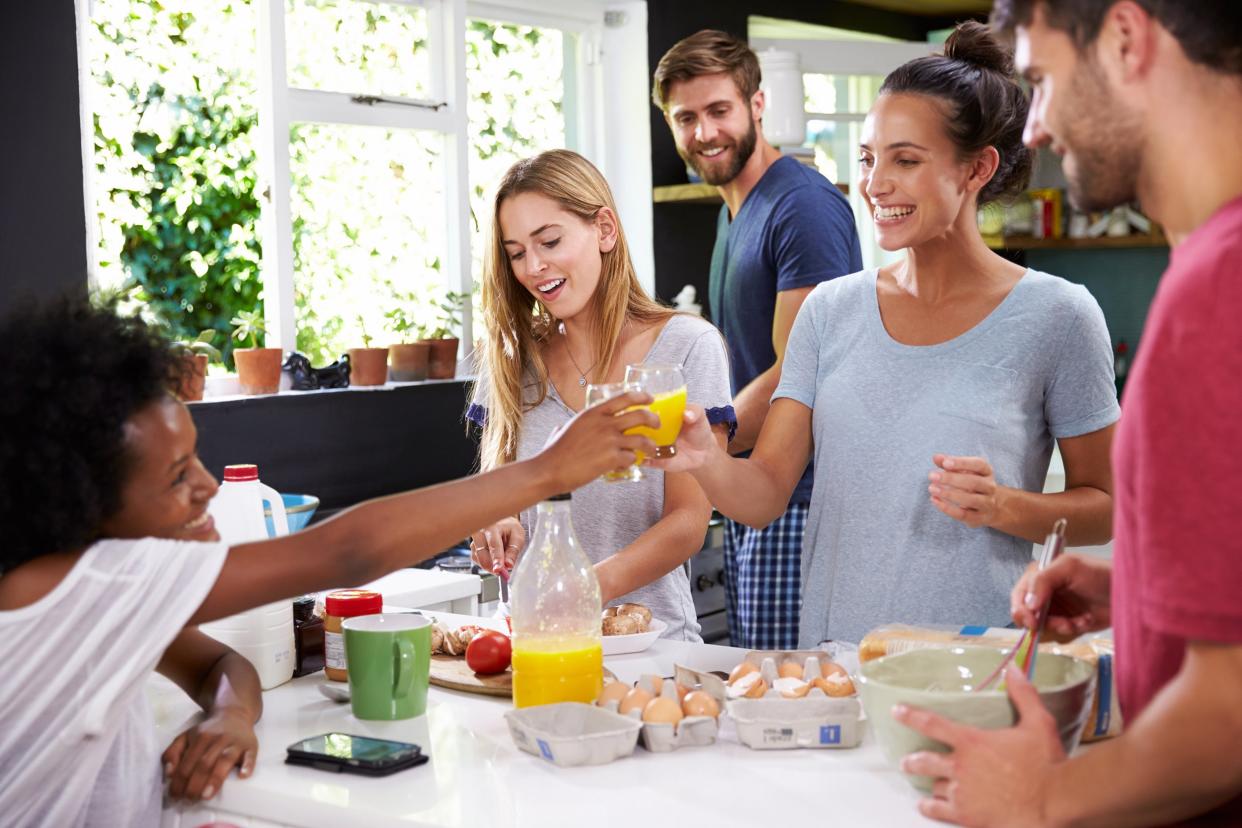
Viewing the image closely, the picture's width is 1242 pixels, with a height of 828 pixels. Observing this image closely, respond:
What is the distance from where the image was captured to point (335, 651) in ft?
5.63

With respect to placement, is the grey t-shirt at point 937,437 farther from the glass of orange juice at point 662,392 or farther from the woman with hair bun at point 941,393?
the glass of orange juice at point 662,392

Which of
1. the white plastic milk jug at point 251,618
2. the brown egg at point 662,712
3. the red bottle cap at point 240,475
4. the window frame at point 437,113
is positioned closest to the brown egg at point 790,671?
the brown egg at point 662,712

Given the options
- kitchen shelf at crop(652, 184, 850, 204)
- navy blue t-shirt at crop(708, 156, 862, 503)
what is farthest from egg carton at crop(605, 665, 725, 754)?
kitchen shelf at crop(652, 184, 850, 204)

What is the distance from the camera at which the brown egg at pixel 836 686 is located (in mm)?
1455

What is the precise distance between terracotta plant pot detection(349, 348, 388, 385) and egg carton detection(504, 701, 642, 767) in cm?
243

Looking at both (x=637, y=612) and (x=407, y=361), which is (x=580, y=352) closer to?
(x=637, y=612)

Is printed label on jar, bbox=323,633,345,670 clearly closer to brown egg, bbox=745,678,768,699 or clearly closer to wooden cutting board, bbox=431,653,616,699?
wooden cutting board, bbox=431,653,616,699

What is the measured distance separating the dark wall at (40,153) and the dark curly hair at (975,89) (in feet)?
6.47

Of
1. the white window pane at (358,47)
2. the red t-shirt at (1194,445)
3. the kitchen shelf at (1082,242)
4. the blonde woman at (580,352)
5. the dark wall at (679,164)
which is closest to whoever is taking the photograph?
the red t-shirt at (1194,445)

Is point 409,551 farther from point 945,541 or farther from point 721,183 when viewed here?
point 721,183

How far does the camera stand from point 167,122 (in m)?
3.44

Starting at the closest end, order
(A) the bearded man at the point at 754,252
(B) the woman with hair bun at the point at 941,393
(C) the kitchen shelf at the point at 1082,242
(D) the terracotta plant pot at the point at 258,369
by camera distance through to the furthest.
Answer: (B) the woman with hair bun at the point at 941,393 → (A) the bearded man at the point at 754,252 → (D) the terracotta plant pot at the point at 258,369 → (C) the kitchen shelf at the point at 1082,242

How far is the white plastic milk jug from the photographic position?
1.72m

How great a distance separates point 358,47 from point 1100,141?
3189mm
